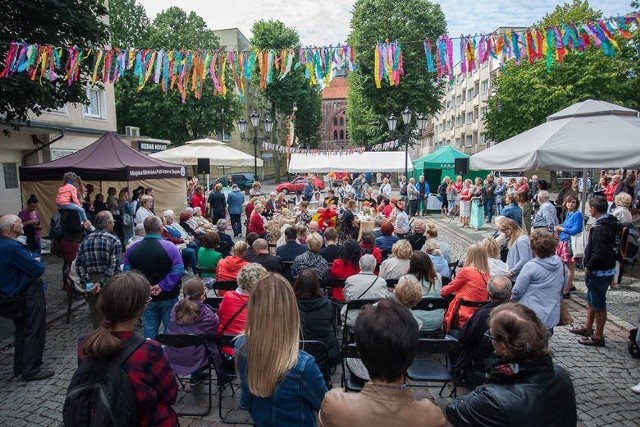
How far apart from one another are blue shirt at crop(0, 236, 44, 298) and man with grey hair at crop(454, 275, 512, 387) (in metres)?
4.68

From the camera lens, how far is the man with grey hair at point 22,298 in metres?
Result: 4.55

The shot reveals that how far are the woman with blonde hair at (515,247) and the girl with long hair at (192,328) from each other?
3984 mm

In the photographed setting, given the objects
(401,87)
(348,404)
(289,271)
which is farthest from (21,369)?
(401,87)

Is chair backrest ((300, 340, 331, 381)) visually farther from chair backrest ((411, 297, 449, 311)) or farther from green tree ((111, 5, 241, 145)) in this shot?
green tree ((111, 5, 241, 145))

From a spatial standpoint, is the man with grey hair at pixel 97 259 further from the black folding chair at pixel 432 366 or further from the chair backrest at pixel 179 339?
the black folding chair at pixel 432 366

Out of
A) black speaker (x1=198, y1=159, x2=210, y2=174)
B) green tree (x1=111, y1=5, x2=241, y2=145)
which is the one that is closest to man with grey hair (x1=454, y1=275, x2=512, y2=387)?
black speaker (x1=198, y1=159, x2=210, y2=174)

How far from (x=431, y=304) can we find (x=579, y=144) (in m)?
4.37

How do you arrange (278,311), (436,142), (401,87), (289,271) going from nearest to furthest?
(278,311) < (289,271) < (401,87) < (436,142)

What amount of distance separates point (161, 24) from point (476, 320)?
37.1 metres

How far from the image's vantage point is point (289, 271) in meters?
6.39

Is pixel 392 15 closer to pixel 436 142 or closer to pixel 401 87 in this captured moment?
pixel 401 87

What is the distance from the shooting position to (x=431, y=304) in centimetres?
441

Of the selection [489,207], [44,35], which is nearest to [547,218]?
[489,207]

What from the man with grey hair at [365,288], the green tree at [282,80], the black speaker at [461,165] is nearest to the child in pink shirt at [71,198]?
the man with grey hair at [365,288]
